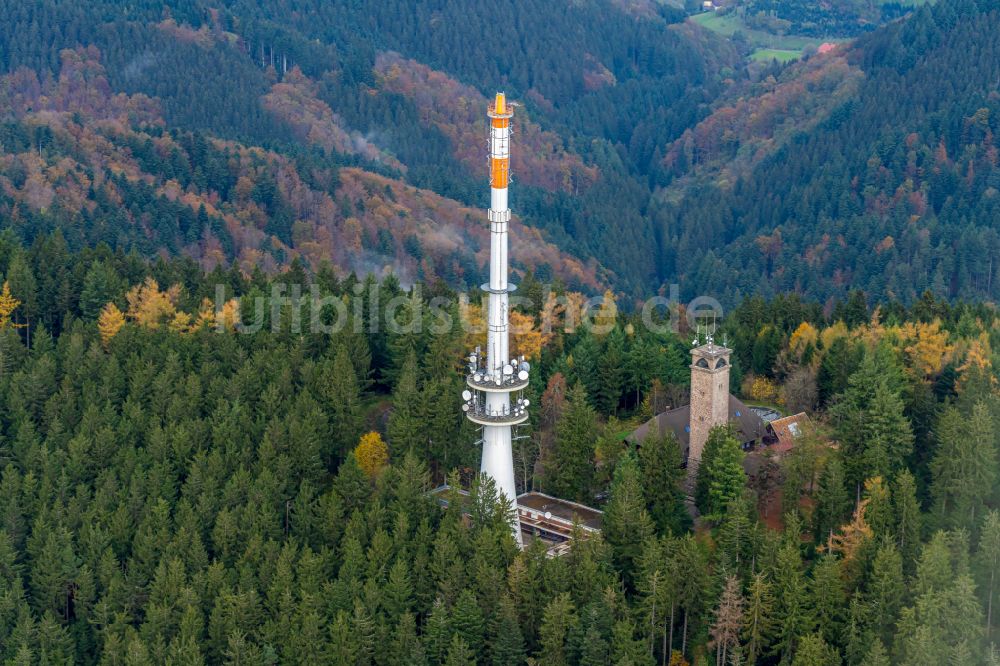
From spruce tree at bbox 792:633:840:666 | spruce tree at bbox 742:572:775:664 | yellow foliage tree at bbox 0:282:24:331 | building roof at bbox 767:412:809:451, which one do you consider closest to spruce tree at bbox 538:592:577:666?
spruce tree at bbox 742:572:775:664

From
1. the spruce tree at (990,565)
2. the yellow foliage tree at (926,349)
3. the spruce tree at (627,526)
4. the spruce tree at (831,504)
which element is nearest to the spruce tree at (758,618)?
the spruce tree at (627,526)

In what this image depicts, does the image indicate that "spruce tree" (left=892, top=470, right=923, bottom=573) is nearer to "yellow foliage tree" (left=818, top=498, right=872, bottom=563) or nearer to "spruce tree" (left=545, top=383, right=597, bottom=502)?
"yellow foliage tree" (left=818, top=498, right=872, bottom=563)

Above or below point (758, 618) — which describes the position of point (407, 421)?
above

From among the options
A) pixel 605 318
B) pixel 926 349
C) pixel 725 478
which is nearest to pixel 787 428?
pixel 926 349

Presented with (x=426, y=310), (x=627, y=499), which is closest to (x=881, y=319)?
(x=426, y=310)

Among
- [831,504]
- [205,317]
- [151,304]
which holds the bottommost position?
[831,504]

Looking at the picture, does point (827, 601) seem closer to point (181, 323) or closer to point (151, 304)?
point (181, 323)

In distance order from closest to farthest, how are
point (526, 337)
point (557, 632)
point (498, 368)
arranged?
point (557, 632), point (498, 368), point (526, 337)
